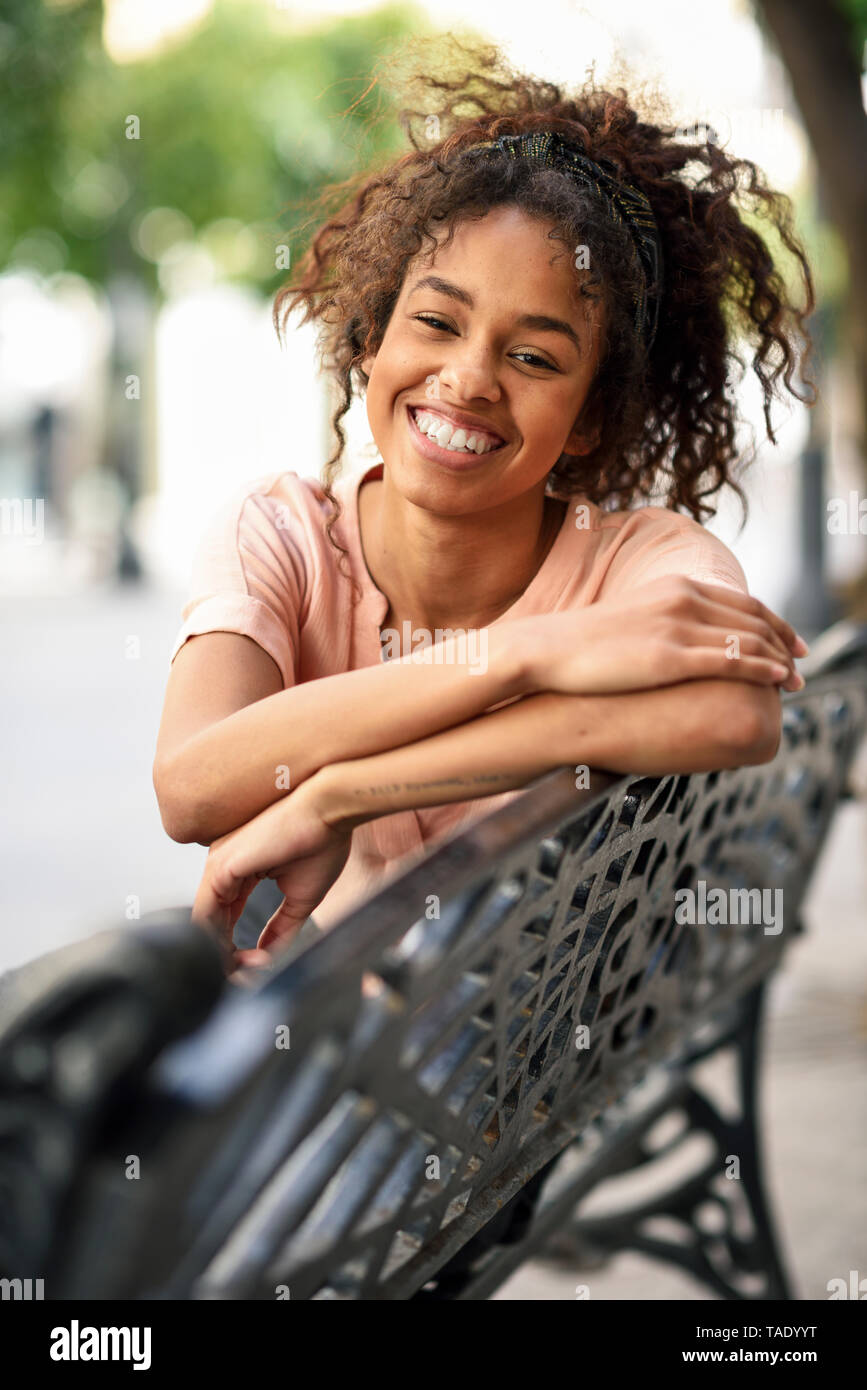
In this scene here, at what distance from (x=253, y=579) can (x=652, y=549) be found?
1.92 feet

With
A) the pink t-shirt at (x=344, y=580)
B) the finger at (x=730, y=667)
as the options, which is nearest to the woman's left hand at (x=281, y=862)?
the pink t-shirt at (x=344, y=580)

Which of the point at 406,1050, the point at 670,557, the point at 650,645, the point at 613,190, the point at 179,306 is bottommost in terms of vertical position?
the point at 406,1050

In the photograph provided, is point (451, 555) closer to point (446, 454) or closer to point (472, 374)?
point (446, 454)

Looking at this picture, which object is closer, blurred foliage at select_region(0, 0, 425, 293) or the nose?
the nose

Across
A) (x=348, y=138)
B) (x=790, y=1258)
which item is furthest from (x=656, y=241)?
(x=790, y=1258)

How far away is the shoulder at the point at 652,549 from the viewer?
6.71 ft

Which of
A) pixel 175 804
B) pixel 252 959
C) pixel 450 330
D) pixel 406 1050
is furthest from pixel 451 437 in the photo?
pixel 406 1050

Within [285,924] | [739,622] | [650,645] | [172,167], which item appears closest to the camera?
[650,645]

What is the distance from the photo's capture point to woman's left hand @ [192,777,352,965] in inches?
70.4

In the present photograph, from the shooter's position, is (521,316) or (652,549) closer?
(521,316)

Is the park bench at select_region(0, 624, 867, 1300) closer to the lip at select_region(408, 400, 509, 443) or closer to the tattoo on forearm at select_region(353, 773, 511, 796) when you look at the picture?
the tattoo on forearm at select_region(353, 773, 511, 796)

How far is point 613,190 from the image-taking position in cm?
219

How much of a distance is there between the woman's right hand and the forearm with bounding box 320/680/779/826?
2cm

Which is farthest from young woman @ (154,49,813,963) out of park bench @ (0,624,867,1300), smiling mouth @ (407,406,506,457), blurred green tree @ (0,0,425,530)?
blurred green tree @ (0,0,425,530)
